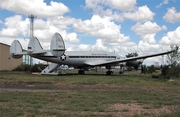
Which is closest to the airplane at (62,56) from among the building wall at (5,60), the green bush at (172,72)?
the green bush at (172,72)

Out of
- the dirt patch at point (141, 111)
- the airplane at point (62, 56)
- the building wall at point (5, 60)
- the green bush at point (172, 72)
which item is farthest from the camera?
the building wall at point (5, 60)

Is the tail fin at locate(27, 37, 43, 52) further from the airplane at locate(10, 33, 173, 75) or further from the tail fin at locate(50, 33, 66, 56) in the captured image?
the tail fin at locate(50, 33, 66, 56)

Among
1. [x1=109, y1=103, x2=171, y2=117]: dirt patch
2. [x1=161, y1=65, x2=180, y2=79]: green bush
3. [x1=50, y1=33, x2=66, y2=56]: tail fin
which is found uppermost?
[x1=50, y1=33, x2=66, y2=56]: tail fin

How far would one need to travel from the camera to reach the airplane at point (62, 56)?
33.6m

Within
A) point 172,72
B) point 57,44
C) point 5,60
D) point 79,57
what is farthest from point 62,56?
point 5,60

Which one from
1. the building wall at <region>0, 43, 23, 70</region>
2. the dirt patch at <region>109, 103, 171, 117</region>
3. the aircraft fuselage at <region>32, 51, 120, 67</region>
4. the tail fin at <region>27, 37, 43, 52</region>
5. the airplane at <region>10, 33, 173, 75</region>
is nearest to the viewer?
the dirt patch at <region>109, 103, 171, 117</region>

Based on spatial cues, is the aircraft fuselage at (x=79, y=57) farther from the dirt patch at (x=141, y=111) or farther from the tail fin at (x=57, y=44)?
the dirt patch at (x=141, y=111)

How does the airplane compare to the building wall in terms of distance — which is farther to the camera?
the building wall

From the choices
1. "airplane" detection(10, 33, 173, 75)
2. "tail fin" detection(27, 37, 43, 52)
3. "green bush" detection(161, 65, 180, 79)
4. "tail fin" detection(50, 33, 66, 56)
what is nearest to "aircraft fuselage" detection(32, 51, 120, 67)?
"airplane" detection(10, 33, 173, 75)

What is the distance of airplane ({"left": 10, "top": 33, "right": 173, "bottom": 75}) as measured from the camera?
33594mm

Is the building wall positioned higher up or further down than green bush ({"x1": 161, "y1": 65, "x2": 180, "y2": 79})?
higher up

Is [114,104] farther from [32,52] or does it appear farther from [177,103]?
[32,52]

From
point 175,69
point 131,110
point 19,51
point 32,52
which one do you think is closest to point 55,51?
point 32,52

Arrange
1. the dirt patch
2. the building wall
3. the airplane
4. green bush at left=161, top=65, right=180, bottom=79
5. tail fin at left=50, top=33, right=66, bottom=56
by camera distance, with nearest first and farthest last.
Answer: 1. the dirt patch
2. green bush at left=161, top=65, right=180, bottom=79
3. tail fin at left=50, top=33, right=66, bottom=56
4. the airplane
5. the building wall
